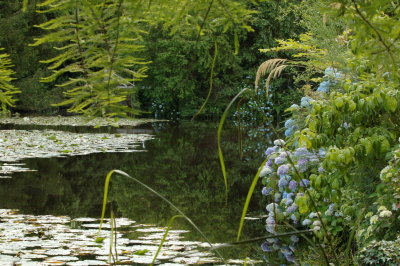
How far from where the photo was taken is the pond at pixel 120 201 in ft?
13.5

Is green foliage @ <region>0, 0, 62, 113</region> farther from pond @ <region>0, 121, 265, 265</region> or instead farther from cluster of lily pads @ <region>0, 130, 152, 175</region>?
pond @ <region>0, 121, 265, 265</region>

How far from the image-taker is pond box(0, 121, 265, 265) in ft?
13.5

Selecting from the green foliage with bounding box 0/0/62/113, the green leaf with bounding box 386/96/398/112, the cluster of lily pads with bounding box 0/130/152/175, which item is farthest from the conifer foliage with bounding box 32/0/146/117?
the green foliage with bounding box 0/0/62/113

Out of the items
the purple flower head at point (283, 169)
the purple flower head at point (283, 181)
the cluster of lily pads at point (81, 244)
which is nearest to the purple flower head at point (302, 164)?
the purple flower head at point (283, 169)

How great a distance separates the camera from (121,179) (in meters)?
8.50

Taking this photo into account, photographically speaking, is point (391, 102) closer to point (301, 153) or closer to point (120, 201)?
point (301, 153)

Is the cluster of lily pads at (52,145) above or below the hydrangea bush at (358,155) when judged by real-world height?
below

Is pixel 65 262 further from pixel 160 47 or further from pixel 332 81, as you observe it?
pixel 160 47

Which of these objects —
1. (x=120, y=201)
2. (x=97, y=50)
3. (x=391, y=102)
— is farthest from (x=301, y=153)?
(x=97, y=50)

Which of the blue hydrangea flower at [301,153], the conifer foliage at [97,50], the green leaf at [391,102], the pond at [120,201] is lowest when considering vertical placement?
the pond at [120,201]

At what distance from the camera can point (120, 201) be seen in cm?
640

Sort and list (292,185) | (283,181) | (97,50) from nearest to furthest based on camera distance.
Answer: (97,50), (292,185), (283,181)

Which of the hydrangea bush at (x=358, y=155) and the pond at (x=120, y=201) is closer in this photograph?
the hydrangea bush at (x=358, y=155)

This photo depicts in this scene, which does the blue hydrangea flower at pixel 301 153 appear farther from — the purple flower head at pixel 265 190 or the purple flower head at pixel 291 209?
the purple flower head at pixel 265 190
